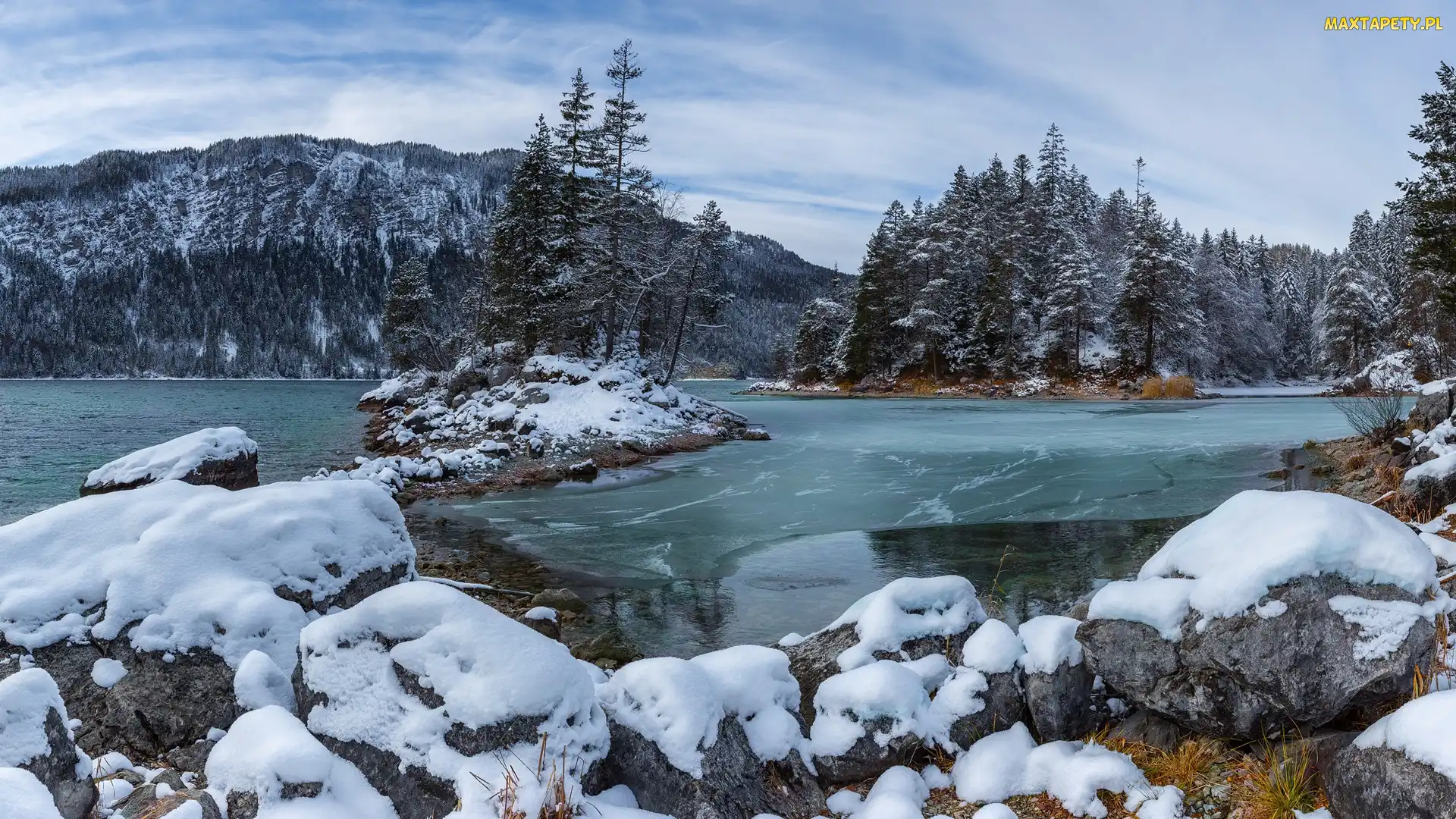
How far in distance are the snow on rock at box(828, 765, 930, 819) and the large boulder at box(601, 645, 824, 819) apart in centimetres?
15

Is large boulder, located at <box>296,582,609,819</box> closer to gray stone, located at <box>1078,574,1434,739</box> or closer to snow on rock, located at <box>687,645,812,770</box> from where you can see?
snow on rock, located at <box>687,645,812,770</box>

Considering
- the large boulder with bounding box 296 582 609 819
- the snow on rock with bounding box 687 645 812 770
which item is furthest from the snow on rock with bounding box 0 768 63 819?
the snow on rock with bounding box 687 645 812 770

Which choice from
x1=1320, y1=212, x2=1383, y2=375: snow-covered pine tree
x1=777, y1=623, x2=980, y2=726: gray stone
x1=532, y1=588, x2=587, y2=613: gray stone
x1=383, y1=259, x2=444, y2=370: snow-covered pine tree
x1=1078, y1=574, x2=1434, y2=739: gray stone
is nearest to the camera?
x1=1078, y1=574, x2=1434, y2=739: gray stone

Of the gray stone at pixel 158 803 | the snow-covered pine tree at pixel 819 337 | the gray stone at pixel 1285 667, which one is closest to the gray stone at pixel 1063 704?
the gray stone at pixel 1285 667

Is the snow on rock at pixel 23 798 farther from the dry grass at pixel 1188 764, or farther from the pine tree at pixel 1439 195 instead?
the pine tree at pixel 1439 195

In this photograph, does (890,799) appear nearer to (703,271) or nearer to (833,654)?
(833,654)

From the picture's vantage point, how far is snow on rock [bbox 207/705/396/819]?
354cm

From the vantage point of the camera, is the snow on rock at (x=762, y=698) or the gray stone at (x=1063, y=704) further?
the gray stone at (x=1063, y=704)

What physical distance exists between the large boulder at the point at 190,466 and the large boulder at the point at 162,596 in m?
7.48

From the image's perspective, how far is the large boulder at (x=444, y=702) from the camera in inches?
147

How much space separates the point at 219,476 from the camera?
1348 centimetres

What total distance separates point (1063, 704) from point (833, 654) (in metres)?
1.56

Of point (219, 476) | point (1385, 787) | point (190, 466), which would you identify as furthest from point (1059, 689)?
point (190, 466)

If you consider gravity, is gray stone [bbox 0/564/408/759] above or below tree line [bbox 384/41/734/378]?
below
